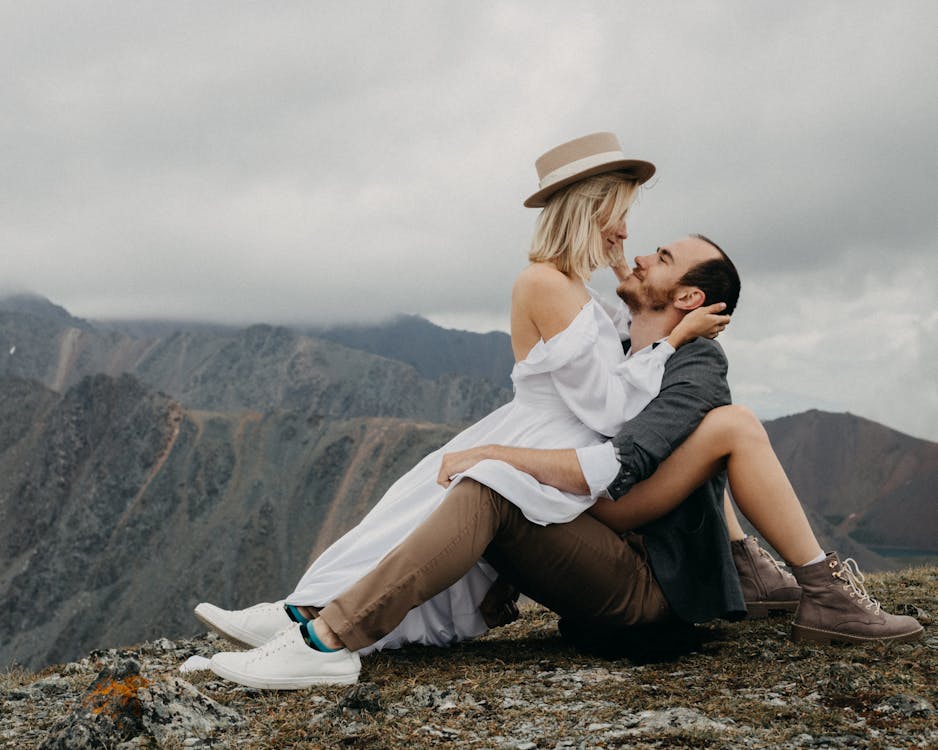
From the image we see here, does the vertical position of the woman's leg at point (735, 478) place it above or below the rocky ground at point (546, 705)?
above

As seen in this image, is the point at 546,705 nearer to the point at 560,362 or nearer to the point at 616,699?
the point at 616,699

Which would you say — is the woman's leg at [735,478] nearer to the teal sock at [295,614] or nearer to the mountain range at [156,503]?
the teal sock at [295,614]

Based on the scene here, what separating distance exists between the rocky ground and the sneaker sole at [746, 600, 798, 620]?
506mm

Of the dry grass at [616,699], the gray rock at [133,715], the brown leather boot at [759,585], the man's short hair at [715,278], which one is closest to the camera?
the dry grass at [616,699]

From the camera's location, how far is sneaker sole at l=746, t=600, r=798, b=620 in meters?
5.95

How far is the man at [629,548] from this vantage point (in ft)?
15.2

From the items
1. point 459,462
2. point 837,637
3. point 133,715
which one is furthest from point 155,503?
point 837,637

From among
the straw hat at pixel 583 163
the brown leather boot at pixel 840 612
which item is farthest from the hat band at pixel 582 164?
the brown leather boot at pixel 840 612

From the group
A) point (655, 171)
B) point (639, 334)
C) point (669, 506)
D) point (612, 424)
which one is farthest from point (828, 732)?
point (655, 171)

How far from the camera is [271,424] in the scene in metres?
154

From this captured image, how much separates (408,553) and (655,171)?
275 cm

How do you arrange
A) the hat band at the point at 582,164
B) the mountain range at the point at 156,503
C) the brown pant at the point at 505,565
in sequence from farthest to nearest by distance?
the mountain range at the point at 156,503 → the hat band at the point at 582,164 → the brown pant at the point at 505,565

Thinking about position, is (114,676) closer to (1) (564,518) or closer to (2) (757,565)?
(1) (564,518)

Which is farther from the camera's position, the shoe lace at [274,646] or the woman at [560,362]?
the woman at [560,362]
